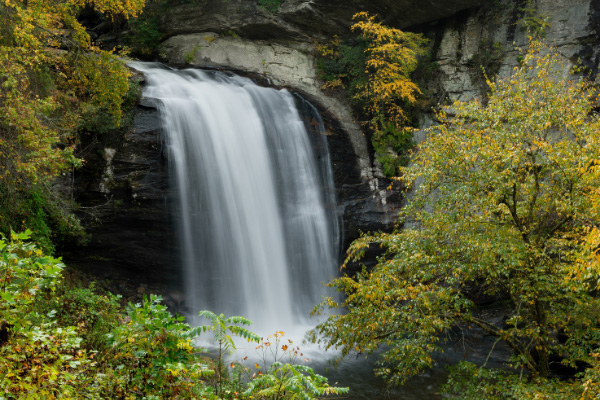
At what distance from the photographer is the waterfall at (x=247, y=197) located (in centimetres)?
1306

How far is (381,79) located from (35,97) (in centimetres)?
1305

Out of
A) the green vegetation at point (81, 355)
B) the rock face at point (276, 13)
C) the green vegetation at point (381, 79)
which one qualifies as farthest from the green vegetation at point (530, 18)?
the green vegetation at point (81, 355)

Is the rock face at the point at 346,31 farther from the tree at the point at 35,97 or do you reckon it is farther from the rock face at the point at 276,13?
the tree at the point at 35,97

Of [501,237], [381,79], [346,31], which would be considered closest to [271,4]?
[346,31]

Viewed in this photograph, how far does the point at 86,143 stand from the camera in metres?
11.8

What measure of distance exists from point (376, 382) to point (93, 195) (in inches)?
360

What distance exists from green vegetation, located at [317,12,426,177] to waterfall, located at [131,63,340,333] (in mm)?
2977

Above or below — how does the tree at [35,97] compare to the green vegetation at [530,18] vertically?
below

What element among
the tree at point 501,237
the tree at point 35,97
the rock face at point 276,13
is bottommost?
the tree at point 501,237

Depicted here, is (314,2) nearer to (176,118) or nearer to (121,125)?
(176,118)

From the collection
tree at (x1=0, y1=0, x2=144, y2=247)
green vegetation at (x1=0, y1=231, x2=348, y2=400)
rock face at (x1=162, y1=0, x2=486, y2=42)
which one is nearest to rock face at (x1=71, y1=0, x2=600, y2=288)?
rock face at (x1=162, y1=0, x2=486, y2=42)

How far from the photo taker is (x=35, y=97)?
29.3 ft

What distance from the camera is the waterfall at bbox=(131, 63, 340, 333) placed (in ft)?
42.9

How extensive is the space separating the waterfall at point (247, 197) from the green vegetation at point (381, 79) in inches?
117
